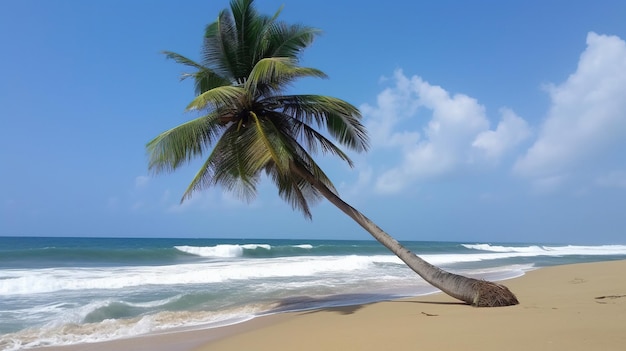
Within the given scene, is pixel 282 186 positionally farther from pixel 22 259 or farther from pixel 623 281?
pixel 22 259

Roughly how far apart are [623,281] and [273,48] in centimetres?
1040

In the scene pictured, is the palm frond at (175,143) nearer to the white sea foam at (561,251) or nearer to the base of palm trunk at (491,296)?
the base of palm trunk at (491,296)

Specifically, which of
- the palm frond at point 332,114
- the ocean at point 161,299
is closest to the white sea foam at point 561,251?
the ocean at point 161,299

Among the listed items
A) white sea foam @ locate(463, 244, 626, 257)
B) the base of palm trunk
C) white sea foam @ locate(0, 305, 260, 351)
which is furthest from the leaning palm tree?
white sea foam @ locate(463, 244, 626, 257)

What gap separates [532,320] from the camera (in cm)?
613

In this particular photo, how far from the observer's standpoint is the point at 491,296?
767 centimetres

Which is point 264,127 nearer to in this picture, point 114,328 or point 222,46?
point 222,46

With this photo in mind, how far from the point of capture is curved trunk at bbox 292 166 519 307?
305 inches

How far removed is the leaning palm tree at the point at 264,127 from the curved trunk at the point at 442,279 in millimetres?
17

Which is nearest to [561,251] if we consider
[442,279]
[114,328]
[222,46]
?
[442,279]

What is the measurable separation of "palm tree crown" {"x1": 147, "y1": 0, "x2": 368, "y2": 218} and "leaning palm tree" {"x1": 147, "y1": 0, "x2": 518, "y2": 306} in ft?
0.07

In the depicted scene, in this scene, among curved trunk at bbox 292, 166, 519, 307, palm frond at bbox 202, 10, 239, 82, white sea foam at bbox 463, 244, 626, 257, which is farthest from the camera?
white sea foam at bbox 463, 244, 626, 257

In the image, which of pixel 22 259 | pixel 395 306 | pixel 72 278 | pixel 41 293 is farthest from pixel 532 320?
pixel 22 259

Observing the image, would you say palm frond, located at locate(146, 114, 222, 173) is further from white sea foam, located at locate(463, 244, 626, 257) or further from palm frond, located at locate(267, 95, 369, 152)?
white sea foam, located at locate(463, 244, 626, 257)
